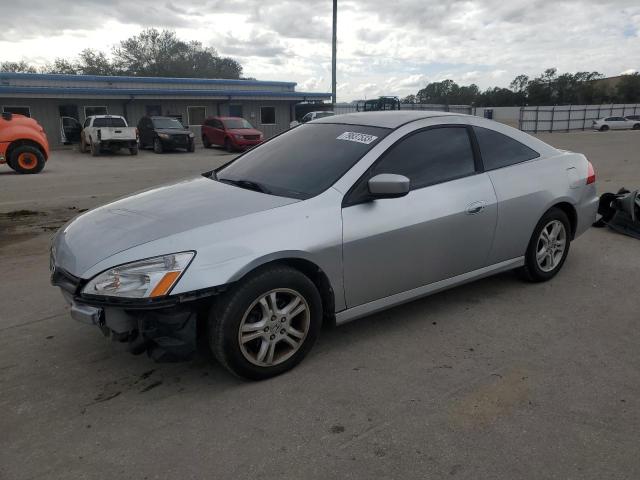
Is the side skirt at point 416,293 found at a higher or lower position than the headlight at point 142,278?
lower

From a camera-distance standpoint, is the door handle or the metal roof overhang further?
the metal roof overhang

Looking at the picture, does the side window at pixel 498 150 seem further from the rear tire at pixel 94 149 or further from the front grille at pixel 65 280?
the rear tire at pixel 94 149

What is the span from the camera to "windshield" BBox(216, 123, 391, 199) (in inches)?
133

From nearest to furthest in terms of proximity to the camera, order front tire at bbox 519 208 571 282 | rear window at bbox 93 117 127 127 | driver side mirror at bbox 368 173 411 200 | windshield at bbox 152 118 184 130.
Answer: driver side mirror at bbox 368 173 411 200, front tire at bbox 519 208 571 282, rear window at bbox 93 117 127 127, windshield at bbox 152 118 184 130

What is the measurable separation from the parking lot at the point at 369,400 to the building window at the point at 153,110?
26975 mm

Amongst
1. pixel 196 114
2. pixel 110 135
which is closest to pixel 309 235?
pixel 110 135

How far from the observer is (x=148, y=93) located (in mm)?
27750

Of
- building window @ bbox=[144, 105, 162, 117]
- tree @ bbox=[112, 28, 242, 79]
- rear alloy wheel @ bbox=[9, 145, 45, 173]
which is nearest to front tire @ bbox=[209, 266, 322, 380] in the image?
rear alloy wheel @ bbox=[9, 145, 45, 173]

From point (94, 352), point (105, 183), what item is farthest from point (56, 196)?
point (94, 352)

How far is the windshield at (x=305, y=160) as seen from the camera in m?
3.39

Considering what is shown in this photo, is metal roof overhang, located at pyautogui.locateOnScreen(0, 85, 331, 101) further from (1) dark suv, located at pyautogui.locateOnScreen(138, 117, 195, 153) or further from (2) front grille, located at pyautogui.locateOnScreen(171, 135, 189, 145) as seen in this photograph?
(2) front grille, located at pyautogui.locateOnScreen(171, 135, 189, 145)

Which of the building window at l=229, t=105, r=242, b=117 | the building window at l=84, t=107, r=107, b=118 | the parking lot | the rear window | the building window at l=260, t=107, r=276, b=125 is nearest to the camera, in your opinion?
the parking lot

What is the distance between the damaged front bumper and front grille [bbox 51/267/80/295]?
0.01 metres

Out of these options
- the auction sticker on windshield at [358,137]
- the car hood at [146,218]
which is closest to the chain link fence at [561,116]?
the auction sticker on windshield at [358,137]
